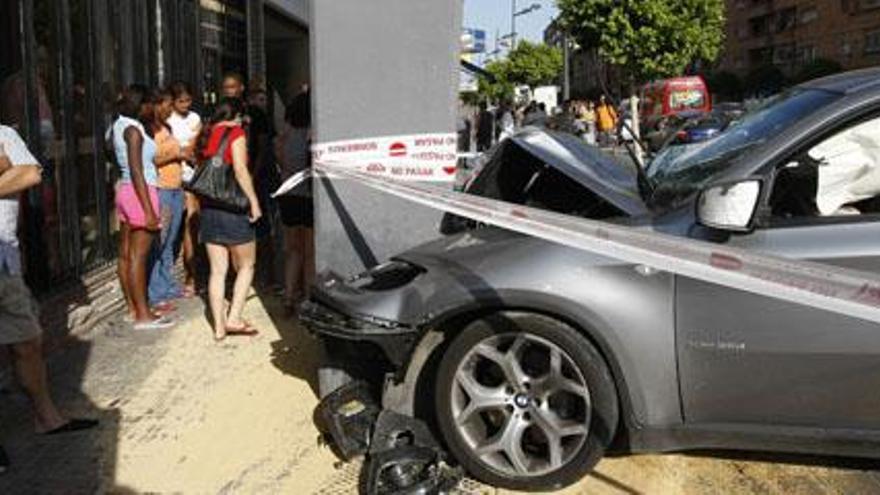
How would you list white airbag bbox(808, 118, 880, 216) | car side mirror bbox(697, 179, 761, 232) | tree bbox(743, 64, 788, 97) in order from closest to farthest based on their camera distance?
car side mirror bbox(697, 179, 761, 232)
white airbag bbox(808, 118, 880, 216)
tree bbox(743, 64, 788, 97)

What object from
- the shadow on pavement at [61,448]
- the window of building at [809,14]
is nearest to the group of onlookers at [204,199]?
the shadow on pavement at [61,448]

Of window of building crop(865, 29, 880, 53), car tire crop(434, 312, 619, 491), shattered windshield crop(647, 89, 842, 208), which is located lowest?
car tire crop(434, 312, 619, 491)

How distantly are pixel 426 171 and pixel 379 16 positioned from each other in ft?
2.63

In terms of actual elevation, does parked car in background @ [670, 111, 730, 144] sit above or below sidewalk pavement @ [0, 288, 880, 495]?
above

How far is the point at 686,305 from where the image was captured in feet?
12.5

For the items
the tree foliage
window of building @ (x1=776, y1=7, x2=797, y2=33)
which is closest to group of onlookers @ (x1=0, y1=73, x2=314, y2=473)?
the tree foliage

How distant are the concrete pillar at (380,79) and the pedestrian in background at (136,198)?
6.93 feet

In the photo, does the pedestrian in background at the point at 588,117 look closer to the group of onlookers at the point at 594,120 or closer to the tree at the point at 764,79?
the group of onlookers at the point at 594,120

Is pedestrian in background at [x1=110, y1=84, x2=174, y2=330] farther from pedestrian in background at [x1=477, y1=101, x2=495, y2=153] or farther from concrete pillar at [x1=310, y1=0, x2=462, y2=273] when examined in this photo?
pedestrian in background at [x1=477, y1=101, x2=495, y2=153]

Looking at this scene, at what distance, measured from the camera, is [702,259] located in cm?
335

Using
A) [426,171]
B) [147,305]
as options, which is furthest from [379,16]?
[147,305]

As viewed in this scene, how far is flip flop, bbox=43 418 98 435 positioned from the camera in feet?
16.1

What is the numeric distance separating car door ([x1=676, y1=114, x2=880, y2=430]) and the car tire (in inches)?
13.5

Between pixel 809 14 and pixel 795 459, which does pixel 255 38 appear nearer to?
pixel 795 459
